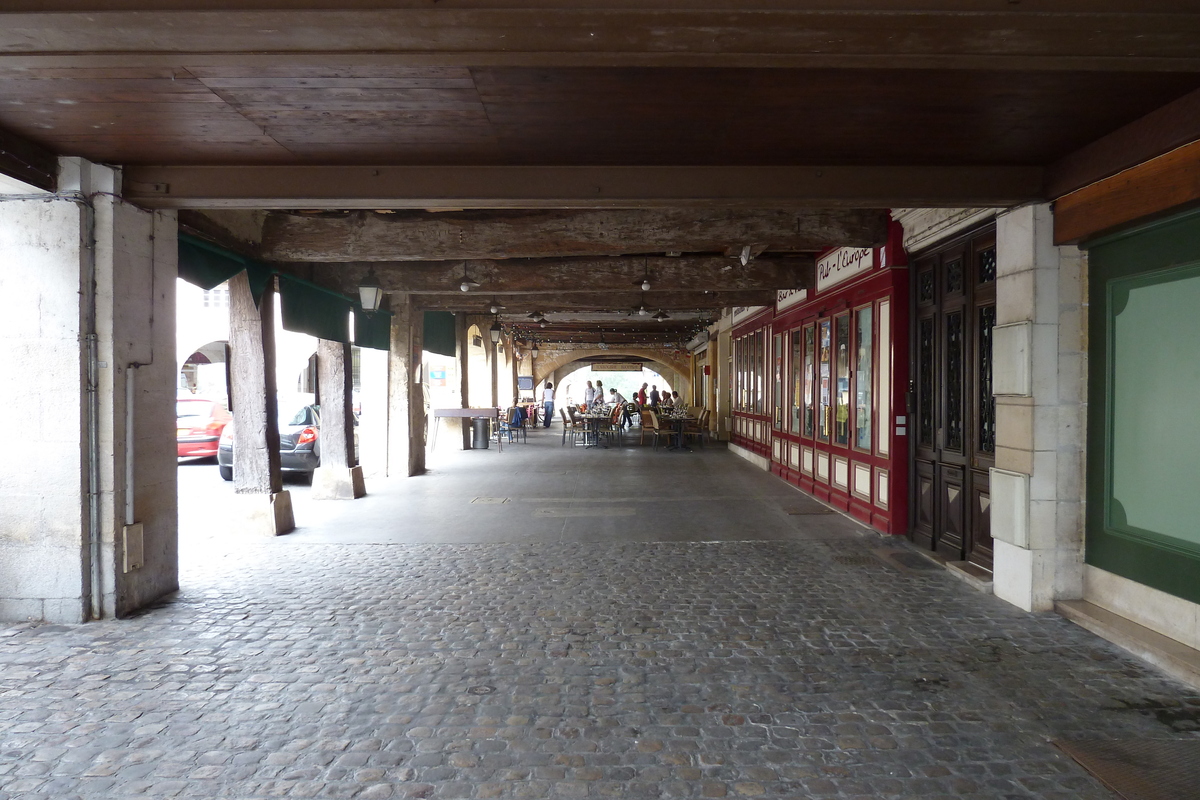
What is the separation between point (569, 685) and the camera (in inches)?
127

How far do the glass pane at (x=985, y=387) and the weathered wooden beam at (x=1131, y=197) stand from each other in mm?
966

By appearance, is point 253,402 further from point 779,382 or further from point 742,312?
point 742,312

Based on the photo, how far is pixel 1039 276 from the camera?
4207 mm

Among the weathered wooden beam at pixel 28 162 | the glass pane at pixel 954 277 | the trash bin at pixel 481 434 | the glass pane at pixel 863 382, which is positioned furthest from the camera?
the trash bin at pixel 481 434

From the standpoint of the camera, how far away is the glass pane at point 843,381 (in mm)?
7703

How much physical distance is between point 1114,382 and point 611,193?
3.18 metres

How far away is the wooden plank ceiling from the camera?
236 centimetres

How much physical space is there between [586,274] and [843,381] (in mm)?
3394

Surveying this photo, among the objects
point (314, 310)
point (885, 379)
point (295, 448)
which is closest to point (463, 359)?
point (295, 448)

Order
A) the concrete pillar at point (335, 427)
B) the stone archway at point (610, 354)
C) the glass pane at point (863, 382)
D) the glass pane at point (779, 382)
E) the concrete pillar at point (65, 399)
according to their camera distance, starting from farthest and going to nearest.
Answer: the stone archway at point (610, 354), the glass pane at point (779, 382), the concrete pillar at point (335, 427), the glass pane at point (863, 382), the concrete pillar at point (65, 399)

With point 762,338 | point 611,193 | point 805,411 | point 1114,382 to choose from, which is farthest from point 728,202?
point 762,338

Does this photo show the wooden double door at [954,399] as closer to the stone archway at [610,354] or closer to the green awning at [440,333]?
the green awning at [440,333]

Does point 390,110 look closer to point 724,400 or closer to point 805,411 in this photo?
point 805,411

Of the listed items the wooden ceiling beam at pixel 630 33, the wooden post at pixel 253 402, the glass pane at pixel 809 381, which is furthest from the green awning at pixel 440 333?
the wooden ceiling beam at pixel 630 33
